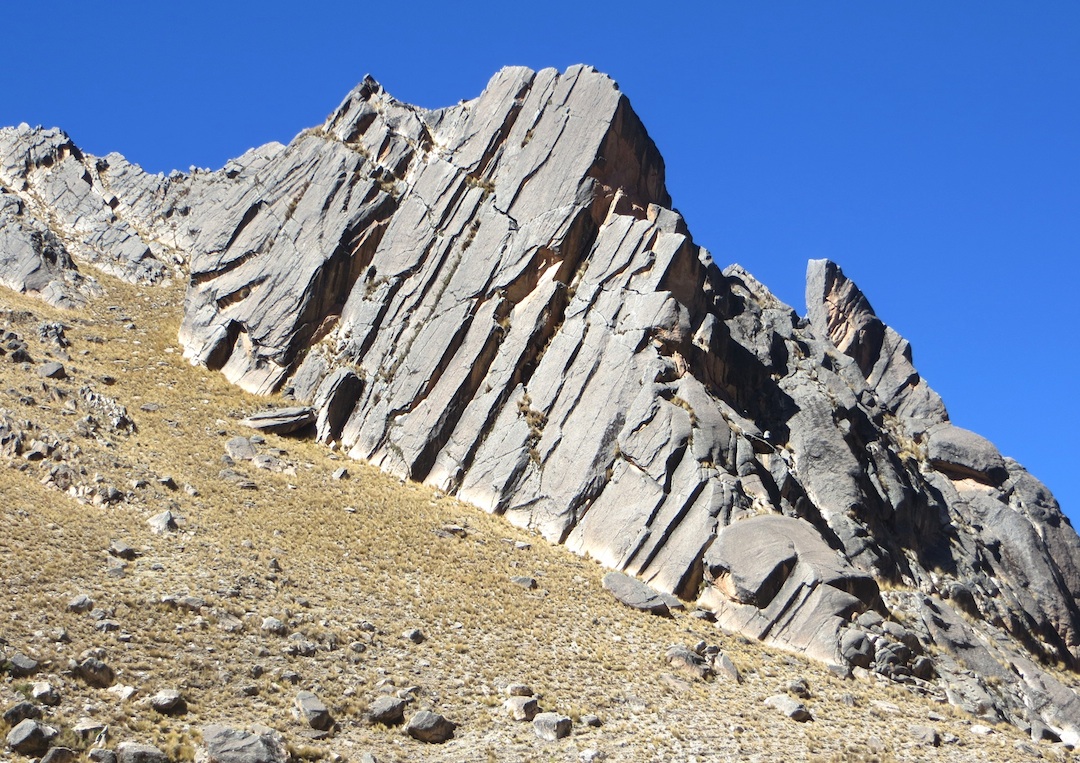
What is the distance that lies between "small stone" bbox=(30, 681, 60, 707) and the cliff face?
20877 millimetres

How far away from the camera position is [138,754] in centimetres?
2069

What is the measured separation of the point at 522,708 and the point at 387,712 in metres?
3.56

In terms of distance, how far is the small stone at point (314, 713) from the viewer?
78.5ft

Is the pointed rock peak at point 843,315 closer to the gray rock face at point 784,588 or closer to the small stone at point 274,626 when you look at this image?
the gray rock face at point 784,588

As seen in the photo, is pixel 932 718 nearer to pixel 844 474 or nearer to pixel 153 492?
pixel 844 474

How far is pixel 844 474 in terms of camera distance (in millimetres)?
44500

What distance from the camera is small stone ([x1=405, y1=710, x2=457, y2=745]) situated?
24359 mm

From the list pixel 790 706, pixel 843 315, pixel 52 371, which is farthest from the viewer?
pixel 843 315

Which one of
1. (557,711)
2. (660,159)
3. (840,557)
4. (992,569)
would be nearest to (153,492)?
(557,711)

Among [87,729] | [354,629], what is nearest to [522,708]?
[354,629]

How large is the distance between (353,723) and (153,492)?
1686cm

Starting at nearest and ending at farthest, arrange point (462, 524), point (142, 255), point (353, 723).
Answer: point (353, 723) → point (462, 524) → point (142, 255)

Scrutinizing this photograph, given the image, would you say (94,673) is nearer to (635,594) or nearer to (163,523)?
(163,523)

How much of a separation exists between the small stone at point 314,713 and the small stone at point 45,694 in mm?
5517
